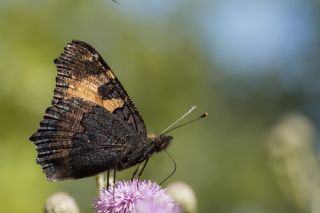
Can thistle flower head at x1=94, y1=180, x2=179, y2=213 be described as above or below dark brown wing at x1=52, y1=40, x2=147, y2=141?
below

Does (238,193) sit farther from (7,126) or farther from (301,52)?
(7,126)

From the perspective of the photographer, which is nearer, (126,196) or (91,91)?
(126,196)

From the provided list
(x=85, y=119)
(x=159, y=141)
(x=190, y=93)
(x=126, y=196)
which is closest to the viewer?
(x=126, y=196)

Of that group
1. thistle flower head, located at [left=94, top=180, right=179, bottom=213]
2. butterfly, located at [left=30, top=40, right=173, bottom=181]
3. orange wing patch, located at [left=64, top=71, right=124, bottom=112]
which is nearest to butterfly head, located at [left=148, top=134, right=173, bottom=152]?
butterfly, located at [left=30, top=40, right=173, bottom=181]

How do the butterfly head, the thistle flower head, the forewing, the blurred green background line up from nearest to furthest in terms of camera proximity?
1. the thistle flower head
2. the forewing
3. the butterfly head
4. the blurred green background

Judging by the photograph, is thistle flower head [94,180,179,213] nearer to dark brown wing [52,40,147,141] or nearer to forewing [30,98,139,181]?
forewing [30,98,139,181]

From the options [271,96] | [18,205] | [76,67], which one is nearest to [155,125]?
[18,205]

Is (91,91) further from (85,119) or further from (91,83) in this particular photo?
(85,119)

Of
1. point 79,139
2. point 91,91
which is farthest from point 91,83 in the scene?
point 79,139
